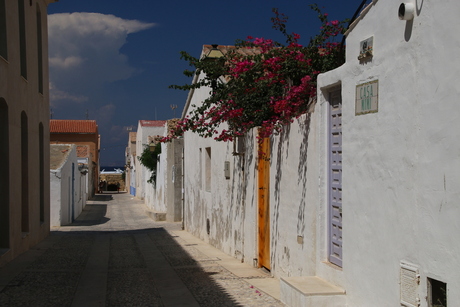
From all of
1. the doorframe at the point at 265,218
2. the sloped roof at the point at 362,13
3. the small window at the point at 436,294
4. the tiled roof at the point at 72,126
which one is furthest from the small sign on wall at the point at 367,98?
the tiled roof at the point at 72,126

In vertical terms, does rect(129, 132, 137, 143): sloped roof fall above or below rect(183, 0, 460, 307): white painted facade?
above

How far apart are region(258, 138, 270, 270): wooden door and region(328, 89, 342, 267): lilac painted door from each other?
9.34 feet

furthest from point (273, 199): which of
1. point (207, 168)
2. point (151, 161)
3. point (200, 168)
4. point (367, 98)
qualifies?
point (151, 161)

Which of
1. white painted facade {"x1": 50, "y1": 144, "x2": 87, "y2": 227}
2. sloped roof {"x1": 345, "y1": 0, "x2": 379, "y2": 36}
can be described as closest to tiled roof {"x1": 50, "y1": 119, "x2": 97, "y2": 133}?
white painted facade {"x1": 50, "y1": 144, "x2": 87, "y2": 227}

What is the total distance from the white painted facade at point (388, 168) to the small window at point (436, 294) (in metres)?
0.03

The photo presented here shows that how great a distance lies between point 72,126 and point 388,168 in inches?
2297

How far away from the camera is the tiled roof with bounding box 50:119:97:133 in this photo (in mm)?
59497

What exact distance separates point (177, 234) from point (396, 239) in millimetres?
13434

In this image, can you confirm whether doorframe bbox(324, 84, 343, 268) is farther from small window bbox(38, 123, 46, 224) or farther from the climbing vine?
the climbing vine

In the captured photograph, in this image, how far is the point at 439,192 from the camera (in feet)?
14.5

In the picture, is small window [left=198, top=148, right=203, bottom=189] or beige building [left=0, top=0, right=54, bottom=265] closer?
beige building [left=0, top=0, right=54, bottom=265]

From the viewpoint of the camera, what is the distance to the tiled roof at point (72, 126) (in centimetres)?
5950

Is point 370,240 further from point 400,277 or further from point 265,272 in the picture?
point 265,272

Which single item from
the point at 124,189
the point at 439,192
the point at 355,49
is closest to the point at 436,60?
the point at 439,192
